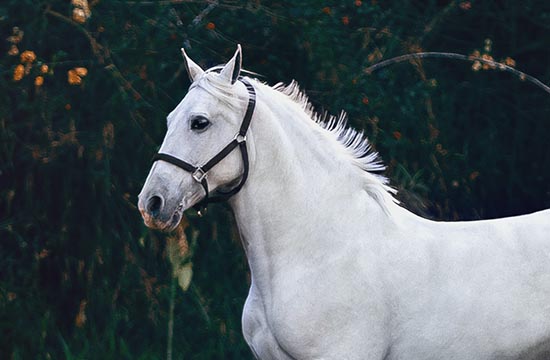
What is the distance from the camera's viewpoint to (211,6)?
6508 mm

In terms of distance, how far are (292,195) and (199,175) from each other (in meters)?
0.42

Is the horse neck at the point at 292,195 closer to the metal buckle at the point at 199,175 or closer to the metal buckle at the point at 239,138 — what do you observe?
the metal buckle at the point at 239,138

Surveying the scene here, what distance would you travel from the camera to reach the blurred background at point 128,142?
21.1ft

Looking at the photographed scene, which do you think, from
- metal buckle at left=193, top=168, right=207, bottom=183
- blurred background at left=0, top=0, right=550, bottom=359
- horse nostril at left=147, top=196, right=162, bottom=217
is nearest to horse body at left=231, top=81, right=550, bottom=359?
metal buckle at left=193, top=168, right=207, bottom=183

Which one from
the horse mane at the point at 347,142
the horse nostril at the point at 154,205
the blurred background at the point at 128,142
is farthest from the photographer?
the blurred background at the point at 128,142

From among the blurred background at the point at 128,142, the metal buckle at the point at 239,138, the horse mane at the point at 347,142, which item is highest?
the horse mane at the point at 347,142

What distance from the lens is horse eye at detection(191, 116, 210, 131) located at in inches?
156

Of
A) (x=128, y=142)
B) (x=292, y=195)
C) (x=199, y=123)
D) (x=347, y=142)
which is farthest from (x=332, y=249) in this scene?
(x=128, y=142)

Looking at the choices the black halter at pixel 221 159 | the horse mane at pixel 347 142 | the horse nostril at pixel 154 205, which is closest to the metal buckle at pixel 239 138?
the black halter at pixel 221 159

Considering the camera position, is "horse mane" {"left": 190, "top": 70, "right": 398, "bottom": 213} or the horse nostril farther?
"horse mane" {"left": 190, "top": 70, "right": 398, "bottom": 213}

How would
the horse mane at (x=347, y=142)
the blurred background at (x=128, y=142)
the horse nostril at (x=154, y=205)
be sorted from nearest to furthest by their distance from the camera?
the horse nostril at (x=154, y=205) < the horse mane at (x=347, y=142) < the blurred background at (x=128, y=142)

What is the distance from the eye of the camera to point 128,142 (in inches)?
260

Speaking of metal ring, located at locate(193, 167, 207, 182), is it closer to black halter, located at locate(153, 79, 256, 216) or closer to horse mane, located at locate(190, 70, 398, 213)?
black halter, located at locate(153, 79, 256, 216)

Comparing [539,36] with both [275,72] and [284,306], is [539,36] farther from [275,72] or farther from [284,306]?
[284,306]
